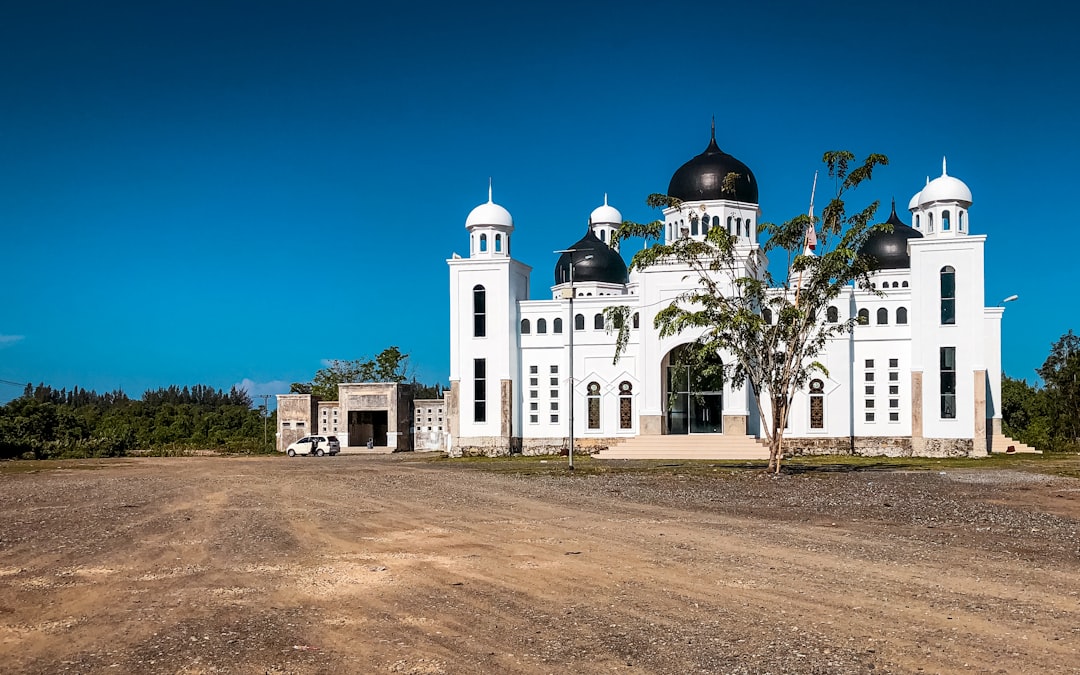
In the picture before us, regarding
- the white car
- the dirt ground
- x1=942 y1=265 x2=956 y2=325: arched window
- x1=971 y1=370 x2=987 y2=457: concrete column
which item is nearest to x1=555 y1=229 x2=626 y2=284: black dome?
the white car

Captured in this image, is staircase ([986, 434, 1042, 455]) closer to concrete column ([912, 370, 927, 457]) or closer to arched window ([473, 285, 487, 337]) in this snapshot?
concrete column ([912, 370, 927, 457])

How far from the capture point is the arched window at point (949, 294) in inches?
1617

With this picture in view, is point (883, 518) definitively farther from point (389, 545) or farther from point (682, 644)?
point (682, 644)

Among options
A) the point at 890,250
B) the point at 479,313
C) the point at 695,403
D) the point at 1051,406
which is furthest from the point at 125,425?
the point at 1051,406

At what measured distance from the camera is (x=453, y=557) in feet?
39.0

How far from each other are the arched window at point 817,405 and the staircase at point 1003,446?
6573 millimetres

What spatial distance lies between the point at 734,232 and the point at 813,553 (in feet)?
112

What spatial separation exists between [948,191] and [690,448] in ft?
48.0

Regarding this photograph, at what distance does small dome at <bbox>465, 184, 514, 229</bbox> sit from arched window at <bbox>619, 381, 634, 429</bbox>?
886 centimetres

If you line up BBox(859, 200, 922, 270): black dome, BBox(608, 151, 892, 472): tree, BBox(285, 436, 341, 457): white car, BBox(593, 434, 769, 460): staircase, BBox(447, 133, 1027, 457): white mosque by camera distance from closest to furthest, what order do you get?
BBox(608, 151, 892, 472): tree, BBox(593, 434, 769, 460): staircase, BBox(447, 133, 1027, 457): white mosque, BBox(859, 200, 922, 270): black dome, BBox(285, 436, 341, 457): white car

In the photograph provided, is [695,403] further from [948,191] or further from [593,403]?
[948,191]

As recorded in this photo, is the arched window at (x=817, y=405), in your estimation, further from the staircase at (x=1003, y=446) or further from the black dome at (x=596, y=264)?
the black dome at (x=596, y=264)

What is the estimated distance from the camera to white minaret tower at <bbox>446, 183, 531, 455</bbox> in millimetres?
44875

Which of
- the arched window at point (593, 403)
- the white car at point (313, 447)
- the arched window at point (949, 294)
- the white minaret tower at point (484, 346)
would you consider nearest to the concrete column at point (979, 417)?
the arched window at point (949, 294)
